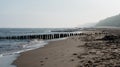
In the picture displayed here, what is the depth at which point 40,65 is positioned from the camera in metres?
15.3

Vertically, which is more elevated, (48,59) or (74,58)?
(74,58)

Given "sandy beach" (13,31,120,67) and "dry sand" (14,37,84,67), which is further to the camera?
"dry sand" (14,37,84,67)

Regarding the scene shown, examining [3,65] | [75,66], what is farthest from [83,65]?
[3,65]

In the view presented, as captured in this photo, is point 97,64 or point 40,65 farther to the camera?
point 40,65

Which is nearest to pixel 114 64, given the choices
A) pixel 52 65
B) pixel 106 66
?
pixel 106 66

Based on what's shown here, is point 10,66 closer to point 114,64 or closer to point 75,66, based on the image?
point 75,66

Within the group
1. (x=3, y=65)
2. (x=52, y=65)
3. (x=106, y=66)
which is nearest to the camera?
(x=106, y=66)

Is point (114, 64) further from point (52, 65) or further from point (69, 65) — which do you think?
point (52, 65)

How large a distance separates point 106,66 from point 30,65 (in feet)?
17.5

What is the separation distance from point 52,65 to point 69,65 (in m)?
1.20

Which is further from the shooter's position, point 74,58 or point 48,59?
point 48,59

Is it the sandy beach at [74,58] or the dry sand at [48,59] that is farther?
the dry sand at [48,59]

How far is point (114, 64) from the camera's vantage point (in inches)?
530

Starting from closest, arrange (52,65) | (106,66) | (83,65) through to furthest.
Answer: (106,66)
(83,65)
(52,65)
